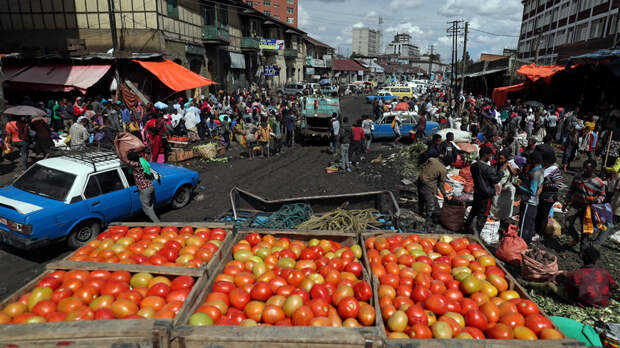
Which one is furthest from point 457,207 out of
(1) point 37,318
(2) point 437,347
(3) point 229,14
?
(3) point 229,14

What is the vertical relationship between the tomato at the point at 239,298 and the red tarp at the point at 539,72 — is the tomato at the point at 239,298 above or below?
below

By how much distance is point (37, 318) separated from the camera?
126 inches

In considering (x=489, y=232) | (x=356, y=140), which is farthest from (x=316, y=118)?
(x=489, y=232)

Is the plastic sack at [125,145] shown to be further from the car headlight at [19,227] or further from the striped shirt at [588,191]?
the striped shirt at [588,191]

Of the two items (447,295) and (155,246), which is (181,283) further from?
(447,295)

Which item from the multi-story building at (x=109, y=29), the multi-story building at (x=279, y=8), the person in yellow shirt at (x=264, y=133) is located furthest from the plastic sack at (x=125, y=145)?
the multi-story building at (x=279, y=8)

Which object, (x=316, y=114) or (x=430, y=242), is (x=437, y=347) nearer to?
(x=430, y=242)

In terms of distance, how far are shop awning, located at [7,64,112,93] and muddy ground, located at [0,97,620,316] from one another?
7.09 metres

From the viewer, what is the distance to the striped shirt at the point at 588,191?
638cm

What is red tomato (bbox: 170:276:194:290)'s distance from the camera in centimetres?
374

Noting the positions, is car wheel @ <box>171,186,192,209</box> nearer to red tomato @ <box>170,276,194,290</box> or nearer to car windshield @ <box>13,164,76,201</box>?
car windshield @ <box>13,164,76,201</box>

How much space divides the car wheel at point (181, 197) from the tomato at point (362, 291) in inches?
258

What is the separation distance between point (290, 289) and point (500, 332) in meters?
2.03

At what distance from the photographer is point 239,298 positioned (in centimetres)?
361
